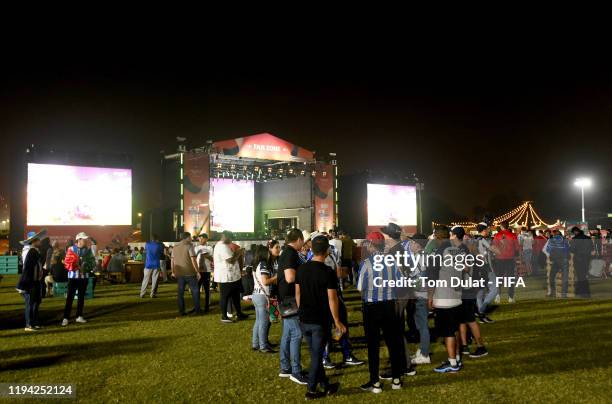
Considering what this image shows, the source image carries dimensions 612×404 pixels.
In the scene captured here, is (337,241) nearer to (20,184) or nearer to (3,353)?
(3,353)

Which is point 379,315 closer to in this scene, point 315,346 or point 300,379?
point 315,346

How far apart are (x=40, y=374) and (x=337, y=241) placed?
7.81m

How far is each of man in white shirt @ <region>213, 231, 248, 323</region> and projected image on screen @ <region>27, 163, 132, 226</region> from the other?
19904mm

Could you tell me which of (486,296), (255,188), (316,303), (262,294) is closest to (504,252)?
(486,296)

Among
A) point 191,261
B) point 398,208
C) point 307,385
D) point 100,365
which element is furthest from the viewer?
point 398,208

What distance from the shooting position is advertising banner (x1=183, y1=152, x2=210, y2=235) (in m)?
27.6

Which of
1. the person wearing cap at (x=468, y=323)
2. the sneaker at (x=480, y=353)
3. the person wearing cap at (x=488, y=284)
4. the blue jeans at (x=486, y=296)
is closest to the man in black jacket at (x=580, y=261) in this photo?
the person wearing cap at (x=488, y=284)

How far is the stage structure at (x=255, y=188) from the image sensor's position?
27.9 metres

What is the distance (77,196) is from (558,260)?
23.1 meters

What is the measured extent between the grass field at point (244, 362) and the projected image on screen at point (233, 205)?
22.4 m

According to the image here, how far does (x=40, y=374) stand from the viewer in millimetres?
6066

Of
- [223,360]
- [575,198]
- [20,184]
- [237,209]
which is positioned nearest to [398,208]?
[237,209]

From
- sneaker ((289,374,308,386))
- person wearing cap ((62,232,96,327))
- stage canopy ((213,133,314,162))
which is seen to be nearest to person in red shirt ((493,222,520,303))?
sneaker ((289,374,308,386))

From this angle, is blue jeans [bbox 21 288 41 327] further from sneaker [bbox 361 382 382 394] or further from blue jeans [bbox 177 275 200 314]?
sneaker [bbox 361 382 382 394]
